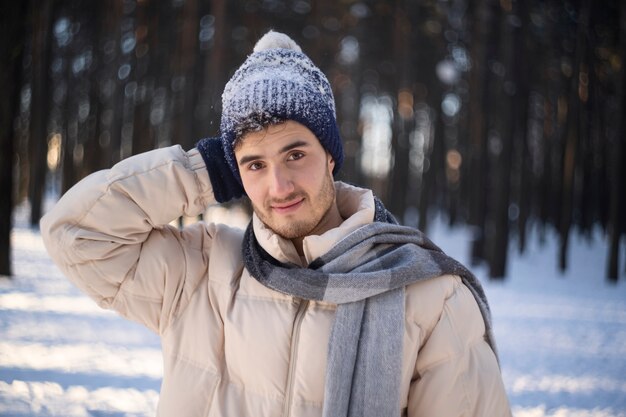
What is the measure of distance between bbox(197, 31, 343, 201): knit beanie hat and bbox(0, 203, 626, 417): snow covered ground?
2.77m

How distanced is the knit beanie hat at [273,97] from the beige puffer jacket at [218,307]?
0.13m

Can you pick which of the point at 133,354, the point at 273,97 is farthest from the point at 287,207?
the point at 133,354

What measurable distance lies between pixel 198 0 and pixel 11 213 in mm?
6615

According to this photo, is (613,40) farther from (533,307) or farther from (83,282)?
(83,282)

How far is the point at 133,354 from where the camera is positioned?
5.62m

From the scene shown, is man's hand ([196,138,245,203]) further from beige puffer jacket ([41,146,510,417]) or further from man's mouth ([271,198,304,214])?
man's mouth ([271,198,304,214])

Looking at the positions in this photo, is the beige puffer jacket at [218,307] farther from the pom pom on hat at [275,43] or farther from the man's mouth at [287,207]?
the pom pom on hat at [275,43]

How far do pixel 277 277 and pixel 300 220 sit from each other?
27 cm

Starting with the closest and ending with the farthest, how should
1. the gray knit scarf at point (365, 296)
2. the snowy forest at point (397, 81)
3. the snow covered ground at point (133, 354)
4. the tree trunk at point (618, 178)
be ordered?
1. the gray knit scarf at point (365, 296)
2. the snow covered ground at point (133, 354)
3. the tree trunk at point (618, 178)
4. the snowy forest at point (397, 81)

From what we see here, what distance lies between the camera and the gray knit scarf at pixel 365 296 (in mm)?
1723

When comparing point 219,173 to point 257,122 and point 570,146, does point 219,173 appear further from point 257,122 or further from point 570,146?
point 570,146

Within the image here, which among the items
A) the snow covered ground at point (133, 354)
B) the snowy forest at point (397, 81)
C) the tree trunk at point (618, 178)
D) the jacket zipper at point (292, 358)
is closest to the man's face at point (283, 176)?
the jacket zipper at point (292, 358)

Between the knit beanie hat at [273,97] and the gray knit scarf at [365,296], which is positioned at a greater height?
the knit beanie hat at [273,97]

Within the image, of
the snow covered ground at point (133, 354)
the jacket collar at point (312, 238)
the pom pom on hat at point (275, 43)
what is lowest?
the snow covered ground at point (133, 354)
